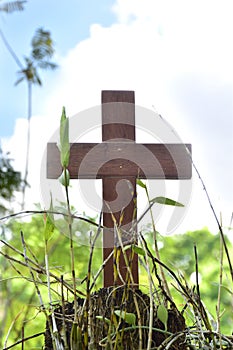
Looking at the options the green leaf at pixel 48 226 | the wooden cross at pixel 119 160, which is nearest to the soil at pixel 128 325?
the green leaf at pixel 48 226

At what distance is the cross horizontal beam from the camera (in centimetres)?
118

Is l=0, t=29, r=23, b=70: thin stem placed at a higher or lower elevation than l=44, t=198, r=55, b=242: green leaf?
higher

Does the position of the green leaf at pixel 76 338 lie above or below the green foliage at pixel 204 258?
below

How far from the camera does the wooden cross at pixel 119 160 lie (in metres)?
1.16

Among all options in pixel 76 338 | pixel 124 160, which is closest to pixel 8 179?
pixel 124 160

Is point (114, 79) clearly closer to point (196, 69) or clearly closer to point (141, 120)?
point (196, 69)

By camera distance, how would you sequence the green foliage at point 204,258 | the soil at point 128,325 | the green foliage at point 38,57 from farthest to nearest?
1. the green foliage at point 204,258
2. the green foliage at point 38,57
3. the soil at point 128,325

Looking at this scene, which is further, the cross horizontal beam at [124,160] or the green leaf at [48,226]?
the cross horizontal beam at [124,160]

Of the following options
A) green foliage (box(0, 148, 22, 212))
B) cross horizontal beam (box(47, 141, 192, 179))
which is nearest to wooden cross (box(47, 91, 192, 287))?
cross horizontal beam (box(47, 141, 192, 179))

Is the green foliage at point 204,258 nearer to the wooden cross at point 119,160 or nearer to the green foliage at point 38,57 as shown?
the green foliage at point 38,57

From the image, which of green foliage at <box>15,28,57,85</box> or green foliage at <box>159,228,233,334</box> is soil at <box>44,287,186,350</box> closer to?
green foliage at <box>15,28,57,85</box>

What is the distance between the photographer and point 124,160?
3.95 ft

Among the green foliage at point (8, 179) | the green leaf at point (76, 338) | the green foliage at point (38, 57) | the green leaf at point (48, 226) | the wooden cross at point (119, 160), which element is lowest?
the green leaf at point (76, 338)

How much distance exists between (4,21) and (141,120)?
1914 mm
